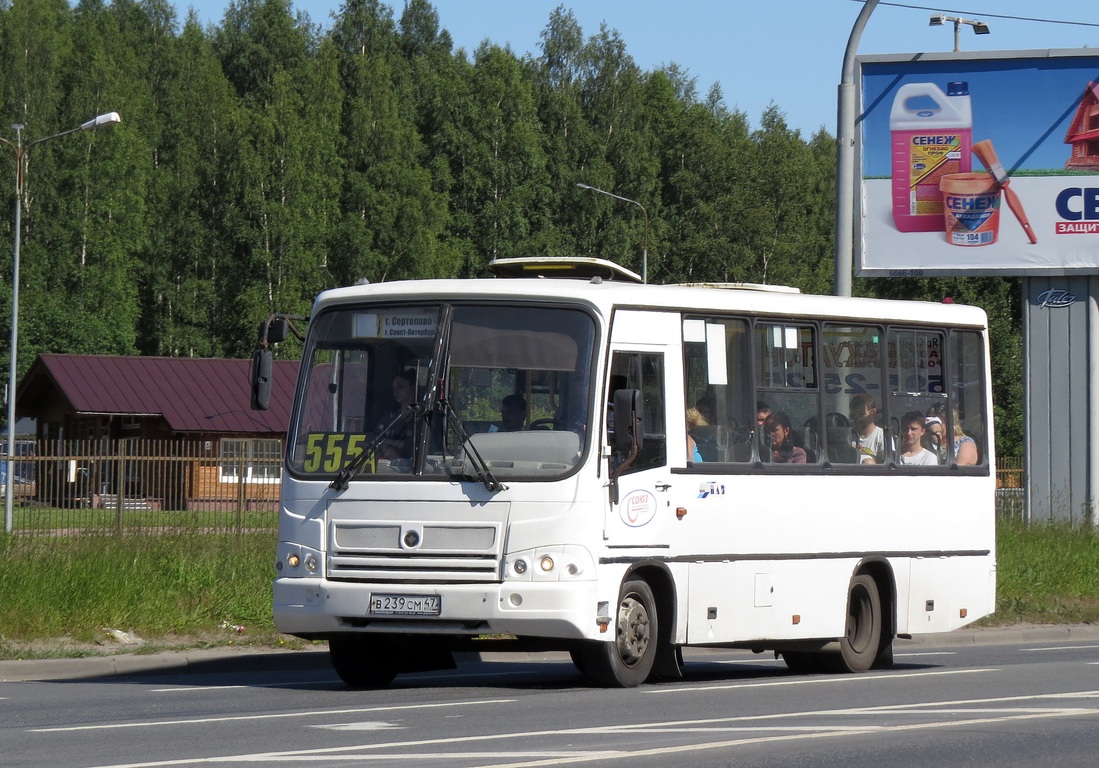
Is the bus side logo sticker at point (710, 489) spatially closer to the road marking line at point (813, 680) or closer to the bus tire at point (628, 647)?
the bus tire at point (628, 647)

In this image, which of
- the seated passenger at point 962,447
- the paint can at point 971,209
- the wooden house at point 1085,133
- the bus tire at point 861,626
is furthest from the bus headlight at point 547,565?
the wooden house at point 1085,133

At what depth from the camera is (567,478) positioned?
12.6 meters

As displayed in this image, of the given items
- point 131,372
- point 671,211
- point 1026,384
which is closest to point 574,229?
point 671,211

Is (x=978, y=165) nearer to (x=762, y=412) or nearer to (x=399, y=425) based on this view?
(x=762, y=412)

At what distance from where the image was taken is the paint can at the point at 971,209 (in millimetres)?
28766

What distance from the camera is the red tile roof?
58.8 m

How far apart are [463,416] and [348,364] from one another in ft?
3.39

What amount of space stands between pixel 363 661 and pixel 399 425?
185 centimetres

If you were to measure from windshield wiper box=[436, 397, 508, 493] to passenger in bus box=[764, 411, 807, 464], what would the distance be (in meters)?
2.76

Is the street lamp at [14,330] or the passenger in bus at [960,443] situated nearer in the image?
the passenger in bus at [960,443]

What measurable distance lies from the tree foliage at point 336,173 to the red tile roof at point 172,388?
10.2 metres

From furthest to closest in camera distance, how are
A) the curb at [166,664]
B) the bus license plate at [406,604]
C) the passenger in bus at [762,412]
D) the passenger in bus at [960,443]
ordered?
the passenger in bus at [960,443], the curb at [166,664], the passenger in bus at [762,412], the bus license plate at [406,604]

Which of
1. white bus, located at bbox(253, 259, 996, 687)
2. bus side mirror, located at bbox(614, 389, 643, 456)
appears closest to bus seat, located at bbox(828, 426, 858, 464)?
white bus, located at bbox(253, 259, 996, 687)

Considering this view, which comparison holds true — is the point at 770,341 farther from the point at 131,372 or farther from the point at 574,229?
the point at 574,229
